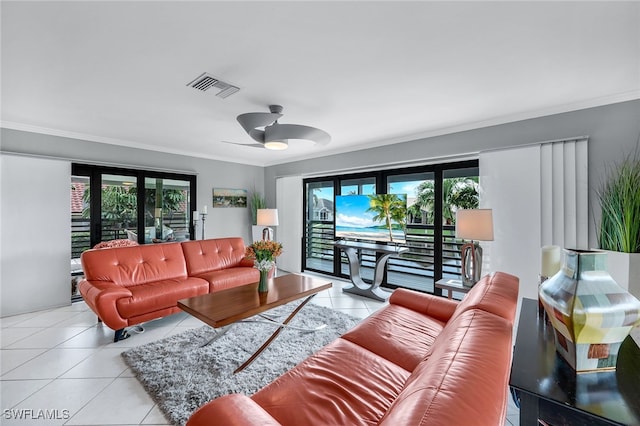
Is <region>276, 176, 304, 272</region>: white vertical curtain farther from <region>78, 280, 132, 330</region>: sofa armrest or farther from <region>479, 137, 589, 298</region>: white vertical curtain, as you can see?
<region>479, 137, 589, 298</region>: white vertical curtain

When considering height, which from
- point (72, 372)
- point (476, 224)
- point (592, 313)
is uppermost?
point (476, 224)

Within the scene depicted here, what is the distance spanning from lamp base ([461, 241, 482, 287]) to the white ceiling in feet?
4.89

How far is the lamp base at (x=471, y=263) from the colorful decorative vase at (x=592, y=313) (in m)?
1.91

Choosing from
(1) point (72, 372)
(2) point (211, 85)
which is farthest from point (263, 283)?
(2) point (211, 85)

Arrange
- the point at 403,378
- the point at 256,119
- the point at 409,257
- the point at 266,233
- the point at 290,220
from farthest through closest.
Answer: the point at 290,220 → the point at 266,233 → the point at 409,257 → the point at 256,119 → the point at 403,378

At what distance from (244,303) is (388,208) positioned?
8.63ft

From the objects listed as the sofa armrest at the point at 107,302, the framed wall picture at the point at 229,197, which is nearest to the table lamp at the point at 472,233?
the sofa armrest at the point at 107,302

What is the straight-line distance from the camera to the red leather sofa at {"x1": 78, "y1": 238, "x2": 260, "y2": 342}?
8.64 ft

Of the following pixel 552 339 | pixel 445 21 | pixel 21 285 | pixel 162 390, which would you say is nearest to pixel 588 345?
pixel 552 339

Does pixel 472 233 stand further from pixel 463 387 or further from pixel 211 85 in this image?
pixel 211 85

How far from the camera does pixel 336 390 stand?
1.28 m

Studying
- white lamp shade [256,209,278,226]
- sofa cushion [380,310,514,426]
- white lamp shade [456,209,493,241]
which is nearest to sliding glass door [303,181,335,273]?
white lamp shade [256,209,278,226]

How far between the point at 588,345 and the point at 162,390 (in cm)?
238

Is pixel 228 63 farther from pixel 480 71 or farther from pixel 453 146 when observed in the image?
pixel 453 146
